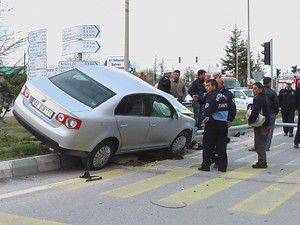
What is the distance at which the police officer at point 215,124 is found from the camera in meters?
8.00

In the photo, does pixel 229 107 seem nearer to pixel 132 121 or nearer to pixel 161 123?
pixel 161 123

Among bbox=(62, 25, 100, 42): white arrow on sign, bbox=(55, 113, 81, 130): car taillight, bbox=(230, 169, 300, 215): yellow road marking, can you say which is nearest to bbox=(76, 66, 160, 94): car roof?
bbox=(55, 113, 81, 130): car taillight

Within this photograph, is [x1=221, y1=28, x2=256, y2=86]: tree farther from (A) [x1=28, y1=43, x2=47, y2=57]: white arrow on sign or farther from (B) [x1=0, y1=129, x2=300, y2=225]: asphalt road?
(B) [x1=0, y1=129, x2=300, y2=225]: asphalt road

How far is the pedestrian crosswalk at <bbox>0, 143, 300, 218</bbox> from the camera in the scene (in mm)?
6121

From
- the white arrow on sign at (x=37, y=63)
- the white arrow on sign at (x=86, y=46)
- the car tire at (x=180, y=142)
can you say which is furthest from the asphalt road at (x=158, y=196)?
the white arrow on sign at (x=37, y=63)

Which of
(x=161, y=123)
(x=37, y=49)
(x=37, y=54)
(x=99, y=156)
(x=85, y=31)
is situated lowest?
(x=99, y=156)

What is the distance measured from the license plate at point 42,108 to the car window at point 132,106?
1182mm

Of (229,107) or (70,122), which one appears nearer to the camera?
(70,122)

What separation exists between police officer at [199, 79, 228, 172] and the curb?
2778 mm

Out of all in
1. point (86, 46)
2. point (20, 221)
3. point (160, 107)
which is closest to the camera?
point (20, 221)

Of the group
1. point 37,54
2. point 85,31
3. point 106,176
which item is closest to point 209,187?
point 106,176

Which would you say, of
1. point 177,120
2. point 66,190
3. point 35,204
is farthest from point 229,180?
point 35,204

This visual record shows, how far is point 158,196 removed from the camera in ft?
20.9

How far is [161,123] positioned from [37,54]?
17.6 ft
